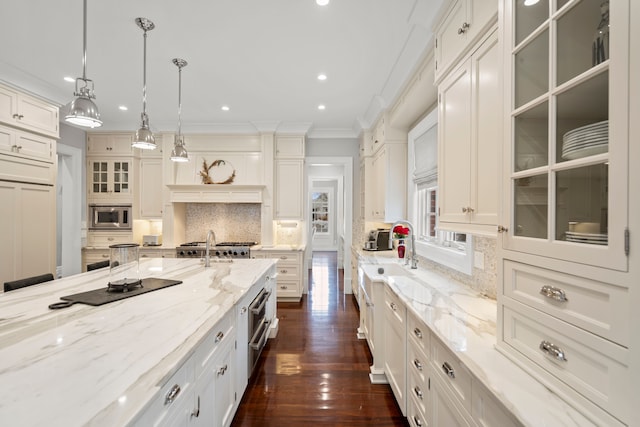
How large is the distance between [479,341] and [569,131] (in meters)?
0.86

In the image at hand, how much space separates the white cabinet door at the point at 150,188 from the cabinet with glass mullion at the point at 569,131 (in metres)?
4.97

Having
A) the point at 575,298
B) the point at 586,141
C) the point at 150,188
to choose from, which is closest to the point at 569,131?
the point at 586,141

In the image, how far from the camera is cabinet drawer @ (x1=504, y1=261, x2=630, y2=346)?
677 mm

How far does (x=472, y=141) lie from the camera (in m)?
1.50

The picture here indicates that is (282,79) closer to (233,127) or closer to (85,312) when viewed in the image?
(233,127)

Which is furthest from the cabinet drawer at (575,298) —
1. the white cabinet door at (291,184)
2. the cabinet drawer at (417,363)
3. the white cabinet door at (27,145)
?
the white cabinet door at (27,145)

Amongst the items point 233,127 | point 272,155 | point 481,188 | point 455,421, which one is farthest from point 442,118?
point 233,127

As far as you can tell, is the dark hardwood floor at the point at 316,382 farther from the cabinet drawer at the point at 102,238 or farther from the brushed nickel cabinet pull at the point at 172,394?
the cabinet drawer at the point at 102,238

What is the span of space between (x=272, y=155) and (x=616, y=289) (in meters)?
4.37

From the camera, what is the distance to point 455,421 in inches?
45.8

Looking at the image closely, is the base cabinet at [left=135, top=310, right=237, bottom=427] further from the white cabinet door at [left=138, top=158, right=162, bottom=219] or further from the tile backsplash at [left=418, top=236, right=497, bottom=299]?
the white cabinet door at [left=138, top=158, right=162, bottom=219]

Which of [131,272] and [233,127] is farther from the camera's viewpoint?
[233,127]

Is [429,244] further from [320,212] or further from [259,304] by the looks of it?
[320,212]

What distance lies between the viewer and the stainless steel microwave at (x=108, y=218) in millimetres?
4637
